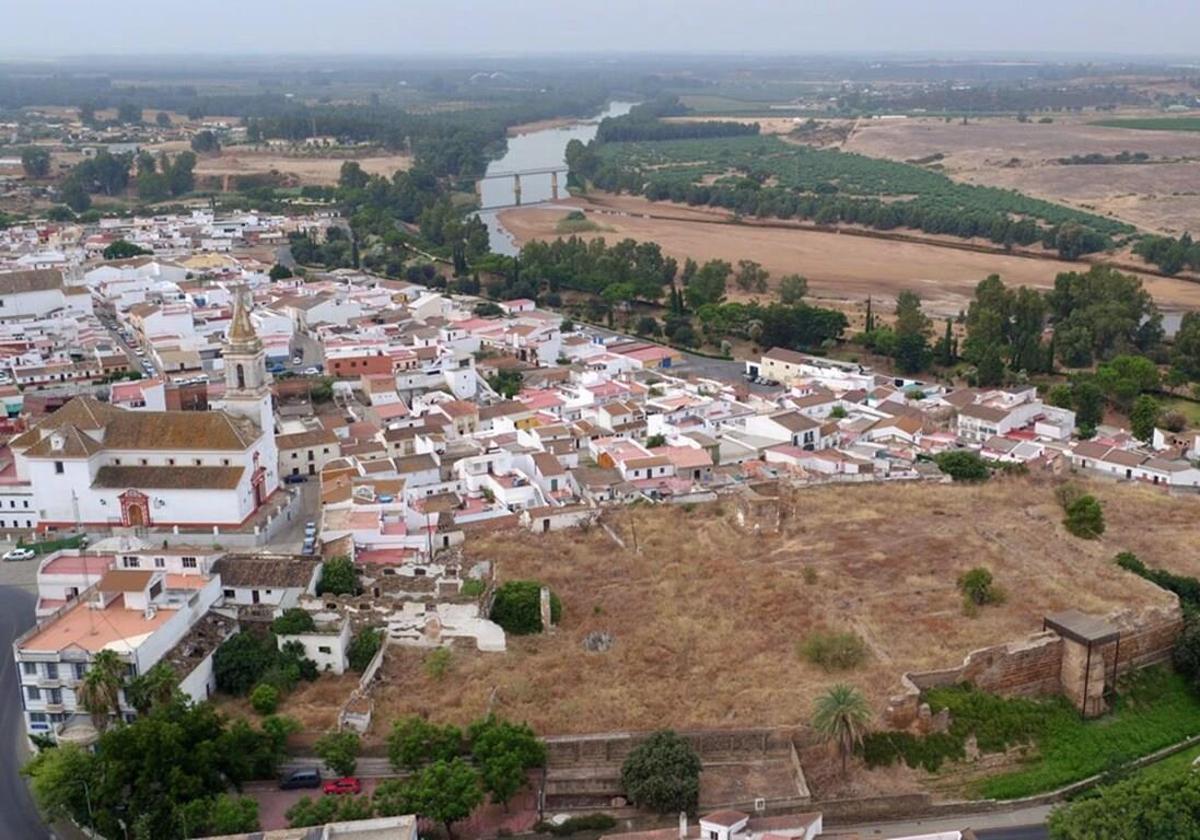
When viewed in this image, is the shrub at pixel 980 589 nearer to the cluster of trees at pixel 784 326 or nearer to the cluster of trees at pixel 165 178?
the cluster of trees at pixel 784 326

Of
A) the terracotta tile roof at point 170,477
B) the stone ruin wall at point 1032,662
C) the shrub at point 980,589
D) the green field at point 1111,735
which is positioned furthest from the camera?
the terracotta tile roof at point 170,477

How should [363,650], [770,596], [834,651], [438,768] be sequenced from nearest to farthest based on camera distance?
[438,768] < [363,650] < [834,651] < [770,596]

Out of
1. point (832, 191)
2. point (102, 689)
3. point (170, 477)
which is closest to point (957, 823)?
point (102, 689)

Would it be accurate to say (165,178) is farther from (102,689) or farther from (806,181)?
(102,689)

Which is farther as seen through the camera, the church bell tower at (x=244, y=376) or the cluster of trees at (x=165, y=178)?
the cluster of trees at (x=165, y=178)

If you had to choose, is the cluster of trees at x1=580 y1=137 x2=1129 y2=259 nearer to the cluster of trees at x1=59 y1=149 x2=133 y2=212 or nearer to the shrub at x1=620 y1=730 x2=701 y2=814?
the cluster of trees at x1=59 y1=149 x2=133 y2=212

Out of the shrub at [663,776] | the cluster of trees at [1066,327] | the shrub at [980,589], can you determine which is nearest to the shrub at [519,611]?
the shrub at [663,776]

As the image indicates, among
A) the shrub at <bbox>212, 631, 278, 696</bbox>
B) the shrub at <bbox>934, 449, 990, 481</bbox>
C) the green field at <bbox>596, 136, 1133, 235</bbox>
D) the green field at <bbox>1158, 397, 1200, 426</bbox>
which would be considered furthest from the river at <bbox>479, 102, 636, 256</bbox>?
the shrub at <bbox>212, 631, 278, 696</bbox>
